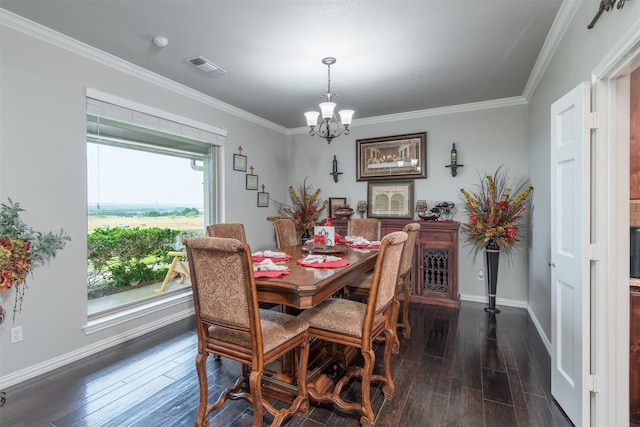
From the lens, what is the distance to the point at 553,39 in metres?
2.40

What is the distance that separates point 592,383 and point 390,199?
317 centimetres

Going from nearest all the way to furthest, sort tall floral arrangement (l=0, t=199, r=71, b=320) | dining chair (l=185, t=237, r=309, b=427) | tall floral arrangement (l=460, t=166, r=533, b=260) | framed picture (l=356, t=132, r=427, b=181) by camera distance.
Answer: dining chair (l=185, t=237, r=309, b=427) → tall floral arrangement (l=0, t=199, r=71, b=320) → tall floral arrangement (l=460, t=166, r=533, b=260) → framed picture (l=356, t=132, r=427, b=181)

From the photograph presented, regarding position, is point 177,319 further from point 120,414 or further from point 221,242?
point 221,242

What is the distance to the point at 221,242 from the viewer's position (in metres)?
1.45

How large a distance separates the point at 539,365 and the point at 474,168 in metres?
2.49

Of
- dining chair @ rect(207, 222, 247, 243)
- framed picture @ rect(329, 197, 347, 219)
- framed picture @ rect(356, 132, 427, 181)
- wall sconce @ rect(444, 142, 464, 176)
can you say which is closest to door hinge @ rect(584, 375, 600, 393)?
dining chair @ rect(207, 222, 247, 243)

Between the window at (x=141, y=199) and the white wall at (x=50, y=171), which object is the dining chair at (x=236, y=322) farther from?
the window at (x=141, y=199)

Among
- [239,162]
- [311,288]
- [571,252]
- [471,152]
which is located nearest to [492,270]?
[471,152]

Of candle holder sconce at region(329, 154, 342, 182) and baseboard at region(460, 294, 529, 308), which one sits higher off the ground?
candle holder sconce at region(329, 154, 342, 182)

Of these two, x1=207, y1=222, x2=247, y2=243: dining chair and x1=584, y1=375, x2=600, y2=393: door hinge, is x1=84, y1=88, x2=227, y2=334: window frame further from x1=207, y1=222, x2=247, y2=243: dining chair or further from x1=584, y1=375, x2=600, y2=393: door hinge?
x1=584, y1=375, x2=600, y2=393: door hinge

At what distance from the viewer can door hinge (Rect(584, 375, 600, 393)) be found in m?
A: 1.65

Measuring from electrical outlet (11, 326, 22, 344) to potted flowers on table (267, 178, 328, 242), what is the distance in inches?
123

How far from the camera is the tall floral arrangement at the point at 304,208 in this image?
194 inches

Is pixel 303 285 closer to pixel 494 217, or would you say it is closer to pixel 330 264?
pixel 330 264
